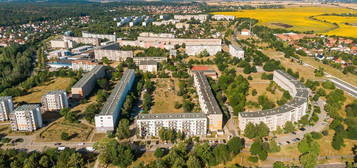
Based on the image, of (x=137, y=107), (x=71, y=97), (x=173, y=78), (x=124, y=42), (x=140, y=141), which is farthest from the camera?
(x=124, y=42)

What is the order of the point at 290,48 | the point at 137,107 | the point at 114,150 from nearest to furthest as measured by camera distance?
the point at 114,150 → the point at 137,107 → the point at 290,48

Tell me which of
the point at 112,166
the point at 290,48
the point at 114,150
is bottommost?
the point at 112,166

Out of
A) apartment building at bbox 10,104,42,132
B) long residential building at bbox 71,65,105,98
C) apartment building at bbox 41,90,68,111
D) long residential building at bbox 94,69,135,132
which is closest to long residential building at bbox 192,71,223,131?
long residential building at bbox 94,69,135,132

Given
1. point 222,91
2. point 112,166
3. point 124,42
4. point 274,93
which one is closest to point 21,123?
point 112,166

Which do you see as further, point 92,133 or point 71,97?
point 71,97

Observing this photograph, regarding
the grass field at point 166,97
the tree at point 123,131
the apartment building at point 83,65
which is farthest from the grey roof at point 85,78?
the tree at point 123,131

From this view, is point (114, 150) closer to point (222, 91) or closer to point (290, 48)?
point (222, 91)
